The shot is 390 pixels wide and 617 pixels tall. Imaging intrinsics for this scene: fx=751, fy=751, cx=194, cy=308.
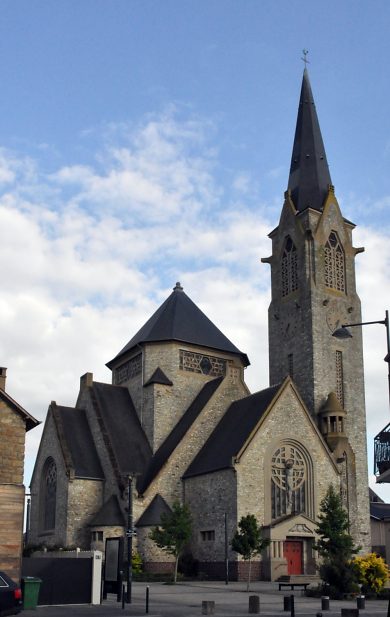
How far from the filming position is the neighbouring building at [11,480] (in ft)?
90.4

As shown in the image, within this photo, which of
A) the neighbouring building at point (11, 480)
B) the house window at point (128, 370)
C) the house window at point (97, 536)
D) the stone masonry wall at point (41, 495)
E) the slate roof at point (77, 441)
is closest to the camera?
the neighbouring building at point (11, 480)

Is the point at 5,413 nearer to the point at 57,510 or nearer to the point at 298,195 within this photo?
the point at 57,510

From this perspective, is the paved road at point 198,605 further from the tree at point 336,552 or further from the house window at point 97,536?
the house window at point 97,536

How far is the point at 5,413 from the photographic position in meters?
29.2

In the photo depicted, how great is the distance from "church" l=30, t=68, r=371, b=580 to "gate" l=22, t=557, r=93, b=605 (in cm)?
1536

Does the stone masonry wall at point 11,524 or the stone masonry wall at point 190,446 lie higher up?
the stone masonry wall at point 190,446

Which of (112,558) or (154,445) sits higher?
(154,445)

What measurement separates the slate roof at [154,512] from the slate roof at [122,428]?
100 inches

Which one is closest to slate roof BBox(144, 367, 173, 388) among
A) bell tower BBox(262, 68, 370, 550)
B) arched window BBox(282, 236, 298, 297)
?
bell tower BBox(262, 68, 370, 550)

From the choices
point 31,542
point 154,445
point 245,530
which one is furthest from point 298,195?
point 31,542

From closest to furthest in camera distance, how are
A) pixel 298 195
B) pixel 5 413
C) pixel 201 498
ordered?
pixel 5 413 < pixel 201 498 < pixel 298 195

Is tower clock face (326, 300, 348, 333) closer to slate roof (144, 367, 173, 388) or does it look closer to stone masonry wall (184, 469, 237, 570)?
slate roof (144, 367, 173, 388)

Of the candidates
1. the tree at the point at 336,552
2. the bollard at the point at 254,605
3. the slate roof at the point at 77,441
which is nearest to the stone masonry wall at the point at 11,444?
the bollard at the point at 254,605

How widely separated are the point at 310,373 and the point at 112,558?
993 inches
